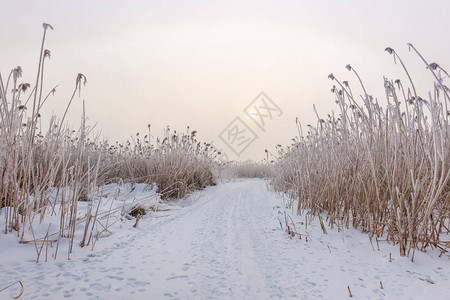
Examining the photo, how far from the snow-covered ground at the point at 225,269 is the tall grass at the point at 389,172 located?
0.58ft

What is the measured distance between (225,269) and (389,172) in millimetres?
1340

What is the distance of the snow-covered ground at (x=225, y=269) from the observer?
121cm

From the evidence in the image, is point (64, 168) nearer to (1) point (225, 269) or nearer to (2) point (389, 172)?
(1) point (225, 269)

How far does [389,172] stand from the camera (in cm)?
189

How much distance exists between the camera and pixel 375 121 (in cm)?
217

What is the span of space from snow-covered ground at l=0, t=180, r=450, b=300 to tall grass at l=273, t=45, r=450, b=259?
0.18 metres

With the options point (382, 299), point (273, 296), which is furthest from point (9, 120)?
point (382, 299)

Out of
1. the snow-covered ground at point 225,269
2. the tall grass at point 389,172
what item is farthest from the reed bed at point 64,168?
the tall grass at point 389,172

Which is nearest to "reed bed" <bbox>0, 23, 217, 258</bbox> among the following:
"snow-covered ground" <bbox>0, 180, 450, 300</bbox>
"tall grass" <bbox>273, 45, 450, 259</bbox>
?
"snow-covered ground" <bbox>0, 180, 450, 300</bbox>

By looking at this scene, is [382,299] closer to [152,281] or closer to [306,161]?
[152,281]

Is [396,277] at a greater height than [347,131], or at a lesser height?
lesser

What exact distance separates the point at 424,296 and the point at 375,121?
4.43 feet

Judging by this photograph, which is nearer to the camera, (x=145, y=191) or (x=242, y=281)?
(x=242, y=281)

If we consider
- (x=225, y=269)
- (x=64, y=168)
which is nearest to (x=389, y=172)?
(x=225, y=269)
